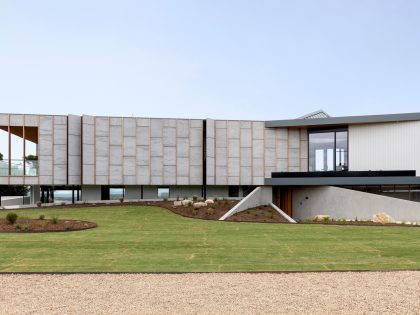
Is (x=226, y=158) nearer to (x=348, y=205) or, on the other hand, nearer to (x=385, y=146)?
(x=348, y=205)

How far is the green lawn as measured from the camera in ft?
38.3

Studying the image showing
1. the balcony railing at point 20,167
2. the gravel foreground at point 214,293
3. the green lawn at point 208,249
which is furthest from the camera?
the balcony railing at point 20,167

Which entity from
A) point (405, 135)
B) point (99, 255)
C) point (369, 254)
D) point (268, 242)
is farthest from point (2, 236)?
point (405, 135)

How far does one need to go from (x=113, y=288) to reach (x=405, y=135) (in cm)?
3224

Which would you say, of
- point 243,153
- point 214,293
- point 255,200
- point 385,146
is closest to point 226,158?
point 243,153

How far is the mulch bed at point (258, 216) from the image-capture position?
2742 centimetres

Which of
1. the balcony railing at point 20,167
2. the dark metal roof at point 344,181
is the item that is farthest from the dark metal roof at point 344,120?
the balcony railing at point 20,167

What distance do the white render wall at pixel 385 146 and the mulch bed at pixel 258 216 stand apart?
995cm

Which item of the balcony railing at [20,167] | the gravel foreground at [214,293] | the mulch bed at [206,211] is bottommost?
the mulch bed at [206,211]

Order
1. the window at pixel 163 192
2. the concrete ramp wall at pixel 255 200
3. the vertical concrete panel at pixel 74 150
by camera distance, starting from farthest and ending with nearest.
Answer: the window at pixel 163 192 < the vertical concrete panel at pixel 74 150 < the concrete ramp wall at pixel 255 200

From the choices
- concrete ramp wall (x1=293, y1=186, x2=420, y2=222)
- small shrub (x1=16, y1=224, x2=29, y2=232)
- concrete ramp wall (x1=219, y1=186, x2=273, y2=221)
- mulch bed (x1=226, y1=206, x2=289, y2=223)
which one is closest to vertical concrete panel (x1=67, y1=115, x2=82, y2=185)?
concrete ramp wall (x1=219, y1=186, x2=273, y2=221)

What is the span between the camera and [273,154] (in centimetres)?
3841

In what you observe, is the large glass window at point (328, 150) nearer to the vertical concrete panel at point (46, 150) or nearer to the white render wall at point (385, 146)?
the white render wall at point (385, 146)

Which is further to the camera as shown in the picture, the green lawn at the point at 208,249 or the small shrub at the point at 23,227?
the small shrub at the point at 23,227
